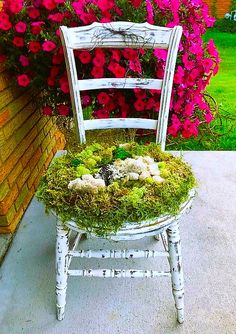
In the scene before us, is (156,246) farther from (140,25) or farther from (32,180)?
(140,25)

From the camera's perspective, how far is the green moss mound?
1096 mm

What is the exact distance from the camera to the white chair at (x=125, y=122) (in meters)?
1.24

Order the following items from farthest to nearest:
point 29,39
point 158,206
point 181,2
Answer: point 181,2 → point 29,39 → point 158,206

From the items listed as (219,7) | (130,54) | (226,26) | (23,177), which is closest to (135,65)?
(130,54)

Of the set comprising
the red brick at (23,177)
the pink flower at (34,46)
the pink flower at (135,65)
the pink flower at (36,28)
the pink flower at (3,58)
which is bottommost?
the red brick at (23,177)

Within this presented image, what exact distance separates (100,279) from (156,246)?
0.34m

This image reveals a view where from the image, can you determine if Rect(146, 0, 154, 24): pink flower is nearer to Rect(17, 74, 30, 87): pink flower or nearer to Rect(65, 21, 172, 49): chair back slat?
Rect(65, 21, 172, 49): chair back slat

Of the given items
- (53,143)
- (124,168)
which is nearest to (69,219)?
(124,168)

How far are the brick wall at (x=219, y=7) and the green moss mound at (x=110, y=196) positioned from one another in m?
7.23

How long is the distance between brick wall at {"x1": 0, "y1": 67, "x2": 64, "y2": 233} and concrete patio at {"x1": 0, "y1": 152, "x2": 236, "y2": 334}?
14 cm

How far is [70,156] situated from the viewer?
1413mm

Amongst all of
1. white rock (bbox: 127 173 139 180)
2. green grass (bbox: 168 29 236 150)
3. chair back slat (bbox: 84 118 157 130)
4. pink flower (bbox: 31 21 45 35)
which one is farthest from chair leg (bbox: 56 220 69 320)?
green grass (bbox: 168 29 236 150)

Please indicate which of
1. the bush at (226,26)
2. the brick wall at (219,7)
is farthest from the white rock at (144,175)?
the brick wall at (219,7)

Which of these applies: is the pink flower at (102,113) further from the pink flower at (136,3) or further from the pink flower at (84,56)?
the pink flower at (136,3)
